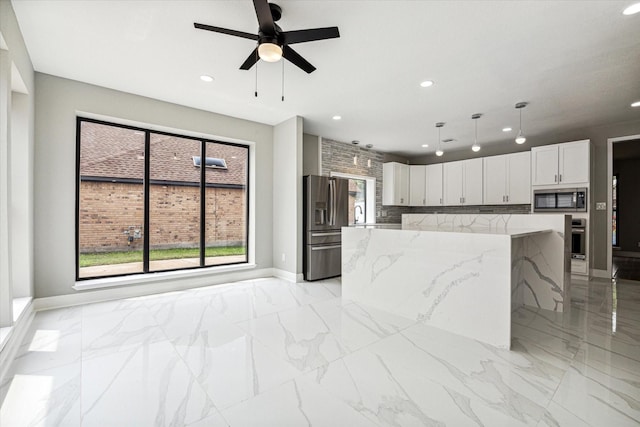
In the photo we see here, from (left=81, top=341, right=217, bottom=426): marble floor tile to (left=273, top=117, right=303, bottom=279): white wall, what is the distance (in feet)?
8.71

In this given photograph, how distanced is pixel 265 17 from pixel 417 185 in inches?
241

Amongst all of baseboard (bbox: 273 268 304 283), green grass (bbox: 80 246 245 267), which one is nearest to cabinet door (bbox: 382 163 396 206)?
baseboard (bbox: 273 268 304 283)

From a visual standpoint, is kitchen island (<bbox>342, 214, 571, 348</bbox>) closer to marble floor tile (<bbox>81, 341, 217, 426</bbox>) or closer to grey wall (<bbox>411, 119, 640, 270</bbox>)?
marble floor tile (<bbox>81, 341, 217, 426</bbox>)

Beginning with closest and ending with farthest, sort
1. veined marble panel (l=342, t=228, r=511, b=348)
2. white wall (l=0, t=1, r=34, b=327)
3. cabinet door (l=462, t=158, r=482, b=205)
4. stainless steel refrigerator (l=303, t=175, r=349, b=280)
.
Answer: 1. white wall (l=0, t=1, r=34, b=327)
2. veined marble panel (l=342, t=228, r=511, b=348)
3. stainless steel refrigerator (l=303, t=175, r=349, b=280)
4. cabinet door (l=462, t=158, r=482, b=205)

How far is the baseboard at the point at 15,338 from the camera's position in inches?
79.0

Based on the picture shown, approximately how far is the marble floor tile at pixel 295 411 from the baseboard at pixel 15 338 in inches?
66.4

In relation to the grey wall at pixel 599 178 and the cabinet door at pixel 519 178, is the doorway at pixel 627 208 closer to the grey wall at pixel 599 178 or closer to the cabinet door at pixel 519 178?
the grey wall at pixel 599 178

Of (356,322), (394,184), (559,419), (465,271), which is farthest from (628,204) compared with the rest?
(559,419)

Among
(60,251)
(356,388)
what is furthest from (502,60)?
(60,251)

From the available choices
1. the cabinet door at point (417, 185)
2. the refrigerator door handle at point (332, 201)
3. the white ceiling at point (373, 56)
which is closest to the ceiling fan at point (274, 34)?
the white ceiling at point (373, 56)

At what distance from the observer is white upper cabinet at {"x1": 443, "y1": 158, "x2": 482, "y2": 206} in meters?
6.38

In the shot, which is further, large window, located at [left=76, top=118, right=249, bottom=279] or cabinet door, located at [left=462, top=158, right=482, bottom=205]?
cabinet door, located at [left=462, top=158, right=482, bottom=205]

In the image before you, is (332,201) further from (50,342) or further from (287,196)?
(50,342)

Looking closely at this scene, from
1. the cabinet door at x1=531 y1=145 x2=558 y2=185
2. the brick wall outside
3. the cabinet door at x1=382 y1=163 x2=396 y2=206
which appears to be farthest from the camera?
the cabinet door at x1=382 y1=163 x2=396 y2=206
